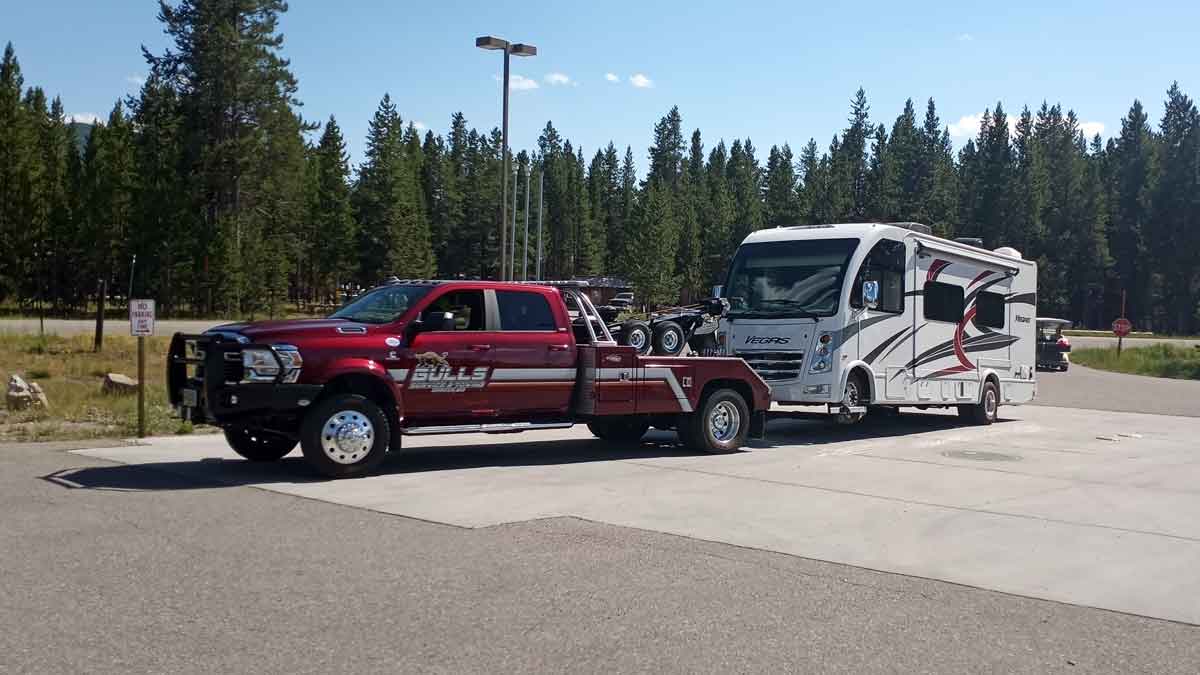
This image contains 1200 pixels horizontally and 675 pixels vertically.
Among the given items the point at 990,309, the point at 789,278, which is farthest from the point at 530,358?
the point at 990,309

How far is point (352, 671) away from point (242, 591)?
170 cm

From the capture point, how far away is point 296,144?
66.3 metres

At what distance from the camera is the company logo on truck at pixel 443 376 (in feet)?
37.6

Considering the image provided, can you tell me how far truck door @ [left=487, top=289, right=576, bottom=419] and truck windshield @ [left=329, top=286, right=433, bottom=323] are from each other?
86cm

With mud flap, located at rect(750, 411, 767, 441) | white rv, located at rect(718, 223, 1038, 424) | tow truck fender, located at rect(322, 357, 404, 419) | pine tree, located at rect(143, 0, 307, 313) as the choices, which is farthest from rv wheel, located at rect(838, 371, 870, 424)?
pine tree, located at rect(143, 0, 307, 313)

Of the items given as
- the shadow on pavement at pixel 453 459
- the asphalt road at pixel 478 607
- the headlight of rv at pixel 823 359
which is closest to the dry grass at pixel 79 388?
the shadow on pavement at pixel 453 459

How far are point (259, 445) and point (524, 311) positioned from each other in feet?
10.7

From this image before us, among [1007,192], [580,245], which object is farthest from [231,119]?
[1007,192]

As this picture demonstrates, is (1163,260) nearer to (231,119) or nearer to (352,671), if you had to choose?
(231,119)

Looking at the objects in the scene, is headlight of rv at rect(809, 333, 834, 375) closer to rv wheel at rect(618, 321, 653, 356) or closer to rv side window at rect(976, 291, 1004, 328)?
rv wheel at rect(618, 321, 653, 356)

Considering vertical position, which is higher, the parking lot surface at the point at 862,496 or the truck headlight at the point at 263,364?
the truck headlight at the point at 263,364

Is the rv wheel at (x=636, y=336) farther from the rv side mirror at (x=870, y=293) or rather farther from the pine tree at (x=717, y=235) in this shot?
the pine tree at (x=717, y=235)

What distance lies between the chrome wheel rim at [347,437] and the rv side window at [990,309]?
12.1 m

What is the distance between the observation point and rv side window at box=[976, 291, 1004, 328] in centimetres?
1923
